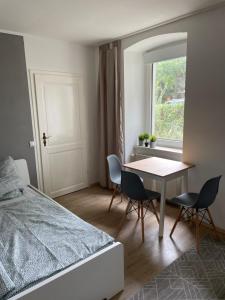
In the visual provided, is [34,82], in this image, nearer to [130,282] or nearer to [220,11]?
[220,11]

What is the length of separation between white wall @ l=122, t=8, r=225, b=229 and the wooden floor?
1.93 ft

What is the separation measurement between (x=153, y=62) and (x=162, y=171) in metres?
1.92

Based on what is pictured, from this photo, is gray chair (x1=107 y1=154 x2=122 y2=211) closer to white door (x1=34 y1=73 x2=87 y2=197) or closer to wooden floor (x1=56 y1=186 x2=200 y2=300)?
wooden floor (x1=56 y1=186 x2=200 y2=300)

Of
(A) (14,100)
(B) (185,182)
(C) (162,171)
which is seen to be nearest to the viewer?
(C) (162,171)

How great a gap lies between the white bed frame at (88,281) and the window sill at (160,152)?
6.10ft

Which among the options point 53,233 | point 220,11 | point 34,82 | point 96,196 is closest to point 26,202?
point 53,233

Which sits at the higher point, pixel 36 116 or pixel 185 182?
pixel 36 116

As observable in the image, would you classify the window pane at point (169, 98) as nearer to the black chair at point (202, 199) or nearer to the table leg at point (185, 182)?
the table leg at point (185, 182)

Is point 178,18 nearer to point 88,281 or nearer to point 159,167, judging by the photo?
point 159,167

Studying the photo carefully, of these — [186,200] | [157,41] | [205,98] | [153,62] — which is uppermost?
[157,41]

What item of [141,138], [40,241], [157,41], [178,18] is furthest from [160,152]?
[40,241]

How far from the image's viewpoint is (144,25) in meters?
2.90

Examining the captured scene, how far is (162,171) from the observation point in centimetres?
261

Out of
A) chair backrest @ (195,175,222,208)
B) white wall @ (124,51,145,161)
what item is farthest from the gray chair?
chair backrest @ (195,175,222,208)
